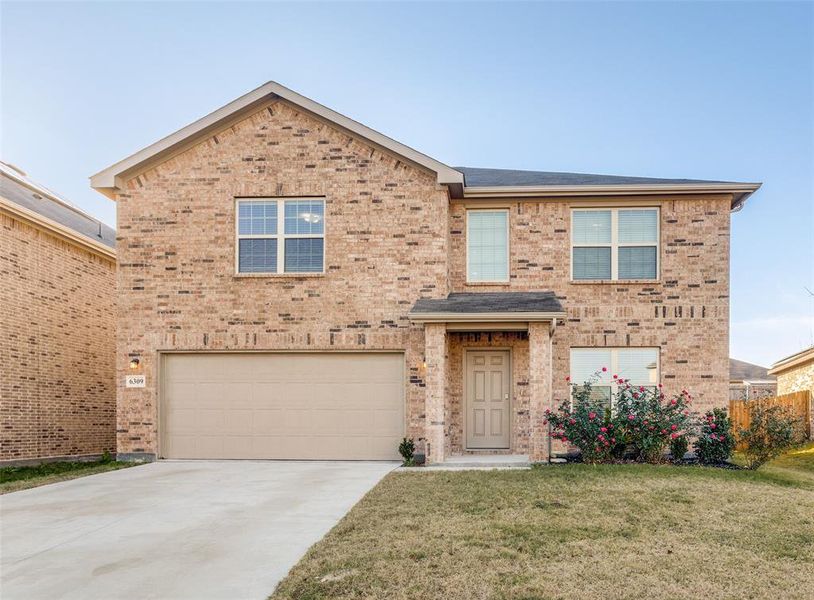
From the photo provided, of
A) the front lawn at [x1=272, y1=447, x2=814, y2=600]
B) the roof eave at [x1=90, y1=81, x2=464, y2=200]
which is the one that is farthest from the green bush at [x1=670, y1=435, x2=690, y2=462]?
the roof eave at [x1=90, y1=81, x2=464, y2=200]

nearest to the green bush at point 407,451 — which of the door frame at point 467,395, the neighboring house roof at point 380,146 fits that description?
the door frame at point 467,395

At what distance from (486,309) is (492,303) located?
18.6 inches

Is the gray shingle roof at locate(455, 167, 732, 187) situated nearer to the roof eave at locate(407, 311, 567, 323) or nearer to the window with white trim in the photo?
the roof eave at locate(407, 311, 567, 323)

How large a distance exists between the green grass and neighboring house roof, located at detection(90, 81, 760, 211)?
17.6 feet

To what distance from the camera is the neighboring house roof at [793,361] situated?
67.6 ft

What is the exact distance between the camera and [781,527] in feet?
22.3

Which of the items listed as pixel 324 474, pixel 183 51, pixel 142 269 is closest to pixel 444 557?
pixel 324 474

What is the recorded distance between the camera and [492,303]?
12.1 meters

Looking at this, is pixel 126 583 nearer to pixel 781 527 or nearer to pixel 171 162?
pixel 781 527

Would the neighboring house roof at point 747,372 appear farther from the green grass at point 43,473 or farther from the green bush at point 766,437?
the green grass at point 43,473

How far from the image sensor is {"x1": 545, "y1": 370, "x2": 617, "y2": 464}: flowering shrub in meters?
11.3

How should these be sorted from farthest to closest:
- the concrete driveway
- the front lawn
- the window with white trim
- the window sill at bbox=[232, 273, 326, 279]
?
the window with white trim → the window sill at bbox=[232, 273, 326, 279] → the concrete driveway → the front lawn

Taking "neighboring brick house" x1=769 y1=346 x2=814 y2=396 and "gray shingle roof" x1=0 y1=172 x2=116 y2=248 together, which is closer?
"gray shingle roof" x1=0 y1=172 x2=116 y2=248

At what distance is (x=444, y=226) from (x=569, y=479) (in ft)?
17.5
